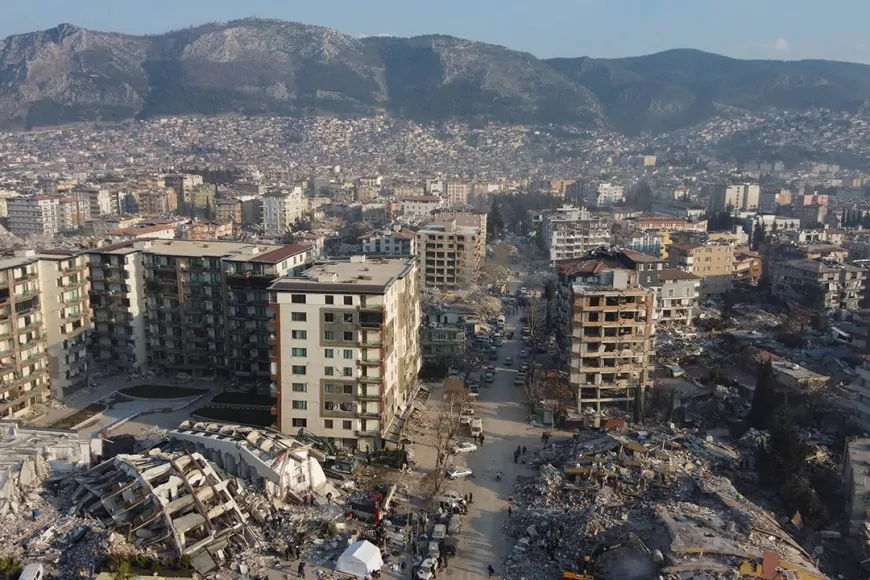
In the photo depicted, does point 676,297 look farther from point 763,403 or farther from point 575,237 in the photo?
point 575,237

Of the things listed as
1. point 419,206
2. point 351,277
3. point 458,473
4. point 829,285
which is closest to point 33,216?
point 419,206

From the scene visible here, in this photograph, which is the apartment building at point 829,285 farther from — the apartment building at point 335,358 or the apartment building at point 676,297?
the apartment building at point 335,358

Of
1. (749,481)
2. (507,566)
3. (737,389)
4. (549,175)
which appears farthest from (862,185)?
(507,566)

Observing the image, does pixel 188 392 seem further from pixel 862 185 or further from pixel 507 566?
pixel 862 185

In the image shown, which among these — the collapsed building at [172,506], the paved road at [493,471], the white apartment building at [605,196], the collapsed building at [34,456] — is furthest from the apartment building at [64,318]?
the white apartment building at [605,196]

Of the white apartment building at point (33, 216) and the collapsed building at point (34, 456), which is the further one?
the white apartment building at point (33, 216)
